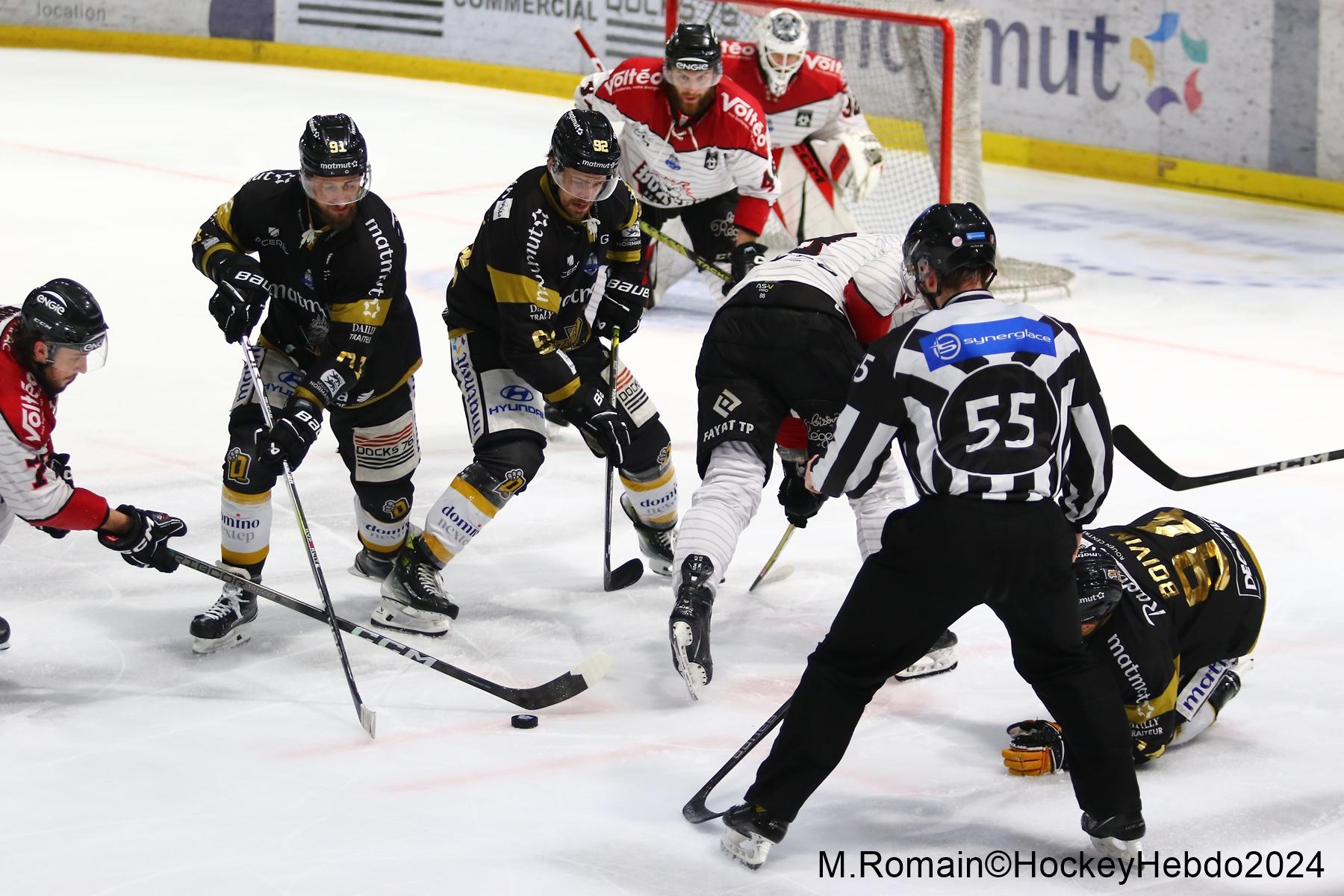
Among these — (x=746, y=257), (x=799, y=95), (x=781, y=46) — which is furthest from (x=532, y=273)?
(x=799, y=95)

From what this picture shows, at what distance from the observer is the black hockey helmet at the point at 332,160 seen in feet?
12.4

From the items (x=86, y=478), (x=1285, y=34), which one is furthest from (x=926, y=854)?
(x=1285, y=34)

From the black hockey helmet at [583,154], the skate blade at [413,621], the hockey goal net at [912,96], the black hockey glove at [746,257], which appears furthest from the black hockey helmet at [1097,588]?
the hockey goal net at [912,96]

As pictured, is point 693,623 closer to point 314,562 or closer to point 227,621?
point 314,562

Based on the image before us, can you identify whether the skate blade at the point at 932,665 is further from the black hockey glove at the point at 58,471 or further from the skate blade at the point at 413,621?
the black hockey glove at the point at 58,471

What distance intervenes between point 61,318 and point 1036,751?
6.99ft

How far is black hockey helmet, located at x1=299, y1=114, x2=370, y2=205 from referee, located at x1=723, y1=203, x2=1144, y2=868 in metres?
1.38

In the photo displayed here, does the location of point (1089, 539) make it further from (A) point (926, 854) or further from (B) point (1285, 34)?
(B) point (1285, 34)

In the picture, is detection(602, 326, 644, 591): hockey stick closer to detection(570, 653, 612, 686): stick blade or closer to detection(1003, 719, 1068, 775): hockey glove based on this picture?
detection(570, 653, 612, 686): stick blade

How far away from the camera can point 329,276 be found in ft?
13.0

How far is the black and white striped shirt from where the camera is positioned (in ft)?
9.32

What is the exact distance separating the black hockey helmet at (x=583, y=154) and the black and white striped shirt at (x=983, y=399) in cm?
119

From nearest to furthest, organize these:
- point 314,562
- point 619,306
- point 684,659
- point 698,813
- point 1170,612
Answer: point 698,813
point 1170,612
point 684,659
point 314,562
point 619,306

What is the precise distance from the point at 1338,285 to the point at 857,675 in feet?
19.3
